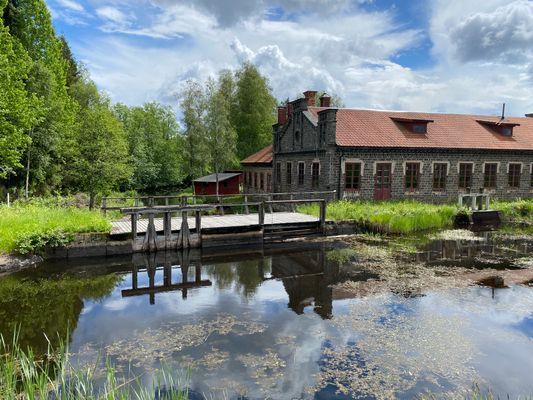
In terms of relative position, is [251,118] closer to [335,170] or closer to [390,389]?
[335,170]

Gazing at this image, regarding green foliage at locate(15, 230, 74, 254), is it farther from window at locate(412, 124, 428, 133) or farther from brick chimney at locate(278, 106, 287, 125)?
window at locate(412, 124, 428, 133)

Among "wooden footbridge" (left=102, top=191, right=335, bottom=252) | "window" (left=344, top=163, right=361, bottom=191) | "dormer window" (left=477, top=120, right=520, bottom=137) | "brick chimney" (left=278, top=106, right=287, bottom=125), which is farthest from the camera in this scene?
"brick chimney" (left=278, top=106, right=287, bottom=125)

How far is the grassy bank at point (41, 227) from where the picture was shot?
500 inches

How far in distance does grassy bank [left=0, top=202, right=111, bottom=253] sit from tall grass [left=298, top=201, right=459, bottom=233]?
977 centimetres

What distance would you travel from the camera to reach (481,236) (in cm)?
1886

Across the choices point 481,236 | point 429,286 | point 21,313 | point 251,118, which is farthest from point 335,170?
point 251,118

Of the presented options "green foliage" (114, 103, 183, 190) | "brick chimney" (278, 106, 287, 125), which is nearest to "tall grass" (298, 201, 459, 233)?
"brick chimney" (278, 106, 287, 125)

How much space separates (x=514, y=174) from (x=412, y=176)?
7543mm

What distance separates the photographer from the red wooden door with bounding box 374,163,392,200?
2336 centimetres

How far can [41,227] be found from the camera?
13.3 meters

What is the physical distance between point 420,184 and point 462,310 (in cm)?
Answer: 1573

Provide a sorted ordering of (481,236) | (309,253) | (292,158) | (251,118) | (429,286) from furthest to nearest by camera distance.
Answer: (251,118) → (292,158) → (481,236) → (309,253) → (429,286)

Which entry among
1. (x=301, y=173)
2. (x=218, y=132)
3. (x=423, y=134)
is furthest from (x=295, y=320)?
(x=218, y=132)

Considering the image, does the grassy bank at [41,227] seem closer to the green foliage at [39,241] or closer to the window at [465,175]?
the green foliage at [39,241]
